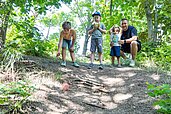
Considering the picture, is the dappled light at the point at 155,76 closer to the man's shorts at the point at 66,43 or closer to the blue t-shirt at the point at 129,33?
the blue t-shirt at the point at 129,33

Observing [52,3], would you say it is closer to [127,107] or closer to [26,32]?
[26,32]

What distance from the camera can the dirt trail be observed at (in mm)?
4059

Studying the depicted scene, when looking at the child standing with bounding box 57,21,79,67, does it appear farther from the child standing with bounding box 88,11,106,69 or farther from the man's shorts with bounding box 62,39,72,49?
the child standing with bounding box 88,11,106,69

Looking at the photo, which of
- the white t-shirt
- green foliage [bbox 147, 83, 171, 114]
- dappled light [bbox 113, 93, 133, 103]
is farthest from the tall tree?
green foliage [bbox 147, 83, 171, 114]

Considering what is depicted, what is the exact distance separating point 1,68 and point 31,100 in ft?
4.07

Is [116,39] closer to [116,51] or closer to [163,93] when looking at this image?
[116,51]

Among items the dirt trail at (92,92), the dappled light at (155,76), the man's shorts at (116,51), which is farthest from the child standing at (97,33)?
the dappled light at (155,76)

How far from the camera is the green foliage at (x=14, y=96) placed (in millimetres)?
3430

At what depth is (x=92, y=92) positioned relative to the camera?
5.23 m

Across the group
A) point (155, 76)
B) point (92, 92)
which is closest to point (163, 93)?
point (92, 92)

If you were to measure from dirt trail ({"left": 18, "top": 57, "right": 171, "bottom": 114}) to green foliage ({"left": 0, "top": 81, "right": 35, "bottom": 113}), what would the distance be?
18cm

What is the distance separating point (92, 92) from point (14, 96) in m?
1.97

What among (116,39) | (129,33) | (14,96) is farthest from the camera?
(116,39)

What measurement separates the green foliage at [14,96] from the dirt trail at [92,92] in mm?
184
